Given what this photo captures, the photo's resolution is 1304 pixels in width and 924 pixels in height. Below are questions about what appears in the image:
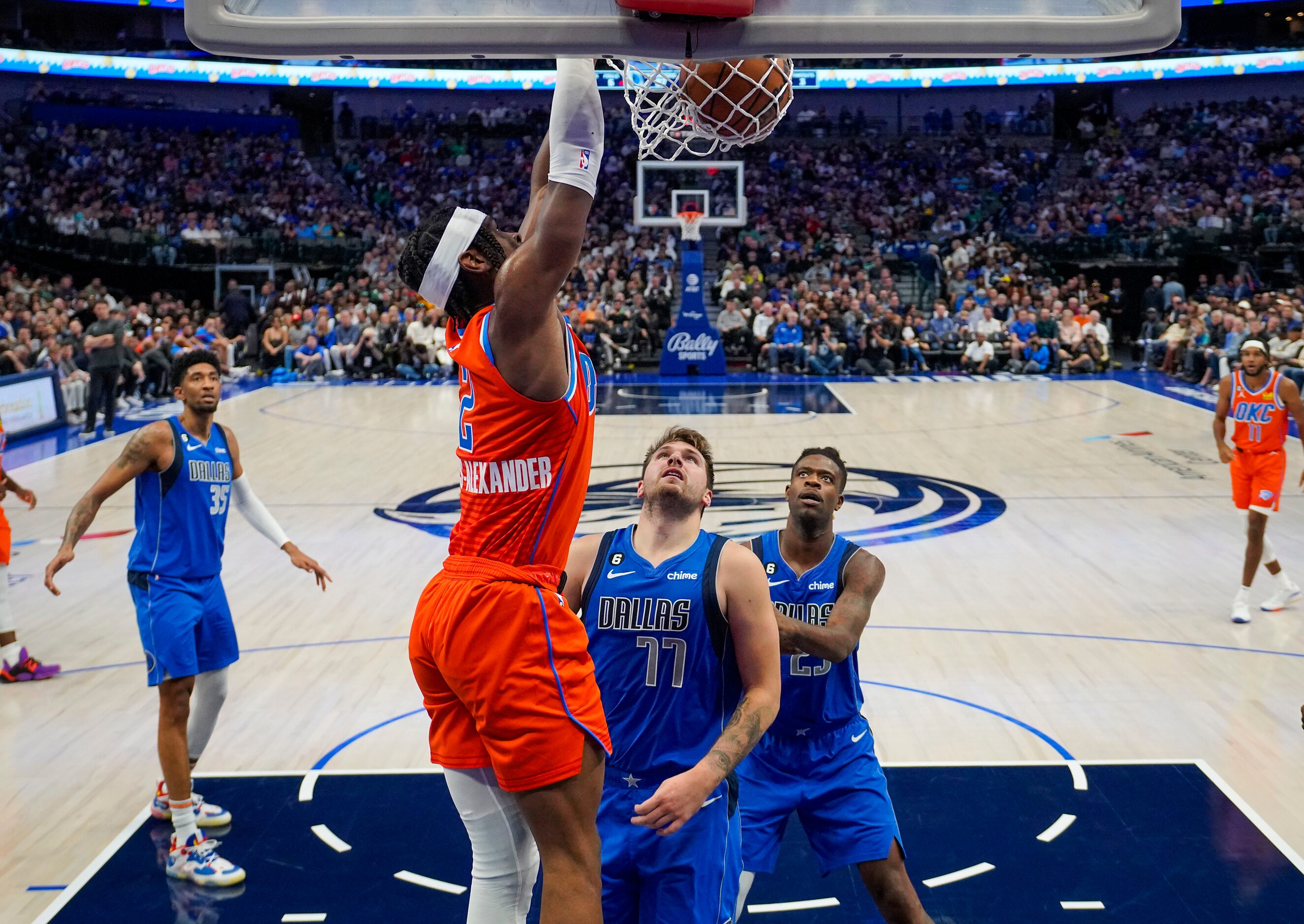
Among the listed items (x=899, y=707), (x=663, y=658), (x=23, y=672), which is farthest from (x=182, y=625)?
(x=899, y=707)

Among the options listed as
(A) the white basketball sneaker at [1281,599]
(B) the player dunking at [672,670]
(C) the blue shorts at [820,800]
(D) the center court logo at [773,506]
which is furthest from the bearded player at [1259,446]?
(B) the player dunking at [672,670]

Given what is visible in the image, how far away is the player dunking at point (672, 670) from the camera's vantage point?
291 centimetres

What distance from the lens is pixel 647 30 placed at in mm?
2510

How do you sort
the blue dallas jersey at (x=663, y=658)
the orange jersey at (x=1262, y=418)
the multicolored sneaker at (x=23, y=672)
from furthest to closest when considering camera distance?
the orange jersey at (x=1262, y=418) < the multicolored sneaker at (x=23, y=672) < the blue dallas jersey at (x=663, y=658)

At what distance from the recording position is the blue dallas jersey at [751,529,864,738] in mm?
3572

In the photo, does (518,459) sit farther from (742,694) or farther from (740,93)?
(740,93)

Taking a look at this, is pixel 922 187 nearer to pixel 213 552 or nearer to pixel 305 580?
pixel 305 580

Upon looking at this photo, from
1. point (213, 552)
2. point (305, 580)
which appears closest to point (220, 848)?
point (213, 552)

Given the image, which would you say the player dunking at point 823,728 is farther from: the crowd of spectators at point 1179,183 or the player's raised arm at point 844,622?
the crowd of spectators at point 1179,183

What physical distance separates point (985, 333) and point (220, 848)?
18574mm

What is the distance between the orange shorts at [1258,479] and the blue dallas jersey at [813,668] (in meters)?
4.56

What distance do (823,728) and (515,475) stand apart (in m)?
1.47

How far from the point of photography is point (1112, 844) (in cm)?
432

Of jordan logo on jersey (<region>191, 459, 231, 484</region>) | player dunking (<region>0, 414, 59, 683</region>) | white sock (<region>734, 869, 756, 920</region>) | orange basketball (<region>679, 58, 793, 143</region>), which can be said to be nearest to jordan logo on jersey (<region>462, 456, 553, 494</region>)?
orange basketball (<region>679, 58, 793, 143</region>)
